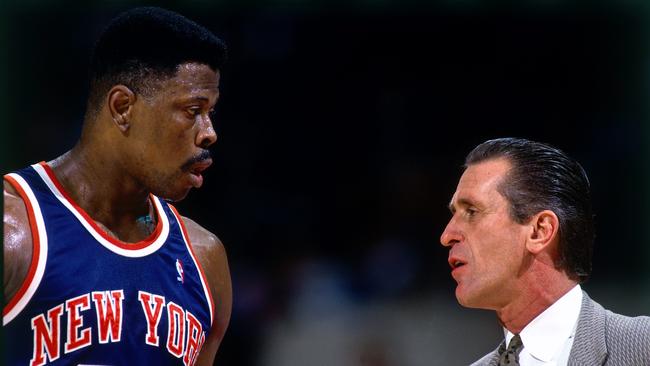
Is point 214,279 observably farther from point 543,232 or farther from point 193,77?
point 543,232

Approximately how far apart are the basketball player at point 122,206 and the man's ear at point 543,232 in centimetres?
98

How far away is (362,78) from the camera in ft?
15.8

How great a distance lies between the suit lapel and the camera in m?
2.05

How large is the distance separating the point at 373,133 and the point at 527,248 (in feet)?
8.43

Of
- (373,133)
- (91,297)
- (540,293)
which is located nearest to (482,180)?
(540,293)

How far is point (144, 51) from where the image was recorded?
2.27 metres

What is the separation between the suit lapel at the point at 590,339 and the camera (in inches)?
80.8

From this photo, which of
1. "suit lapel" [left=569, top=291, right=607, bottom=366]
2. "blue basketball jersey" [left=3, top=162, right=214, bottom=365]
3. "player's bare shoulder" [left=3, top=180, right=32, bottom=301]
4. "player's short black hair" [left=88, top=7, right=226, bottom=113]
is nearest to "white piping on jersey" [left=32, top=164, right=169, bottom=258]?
"blue basketball jersey" [left=3, top=162, right=214, bottom=365]

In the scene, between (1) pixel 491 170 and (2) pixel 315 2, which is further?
(2) pixel 315 2

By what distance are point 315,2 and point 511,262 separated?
2.88m

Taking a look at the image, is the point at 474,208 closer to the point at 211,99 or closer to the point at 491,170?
the point at 491,170

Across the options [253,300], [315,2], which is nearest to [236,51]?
[315,2]

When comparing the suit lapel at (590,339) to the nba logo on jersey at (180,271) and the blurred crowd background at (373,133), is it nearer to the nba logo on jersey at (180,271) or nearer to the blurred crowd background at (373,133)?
the nba logo on jersey at (180,271)

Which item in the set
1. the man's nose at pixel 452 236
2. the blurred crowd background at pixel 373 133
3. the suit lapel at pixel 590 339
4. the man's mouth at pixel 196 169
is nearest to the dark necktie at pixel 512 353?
the suit lapel at pixel 590 339
